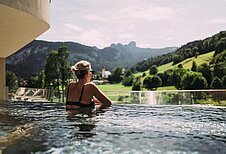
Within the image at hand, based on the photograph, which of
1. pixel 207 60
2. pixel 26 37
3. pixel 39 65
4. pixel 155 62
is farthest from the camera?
pixel 155 62

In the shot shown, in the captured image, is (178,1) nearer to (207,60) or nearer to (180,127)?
(207,60)

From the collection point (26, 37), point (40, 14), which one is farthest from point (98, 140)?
point (26, 37)

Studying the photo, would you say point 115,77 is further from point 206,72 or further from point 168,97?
point 168,97

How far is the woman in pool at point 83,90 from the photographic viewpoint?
6.23 meters

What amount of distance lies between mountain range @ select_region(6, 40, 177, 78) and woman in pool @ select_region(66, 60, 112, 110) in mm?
36263

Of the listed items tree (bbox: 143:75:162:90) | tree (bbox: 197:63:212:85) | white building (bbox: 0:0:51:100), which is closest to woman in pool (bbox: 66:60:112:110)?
white building (bbox: 0:0:51:100)

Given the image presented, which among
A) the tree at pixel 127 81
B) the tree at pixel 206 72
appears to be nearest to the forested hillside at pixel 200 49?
the tree at pixel 127 81

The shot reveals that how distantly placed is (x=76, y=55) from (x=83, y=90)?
248 feet

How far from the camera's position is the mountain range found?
62088 millimetres

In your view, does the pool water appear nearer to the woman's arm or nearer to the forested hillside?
the woman's arm

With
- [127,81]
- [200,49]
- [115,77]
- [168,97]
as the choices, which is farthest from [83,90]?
[200,49]

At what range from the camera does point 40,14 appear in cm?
1112

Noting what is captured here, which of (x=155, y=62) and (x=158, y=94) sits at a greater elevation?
(x=155, y=62)

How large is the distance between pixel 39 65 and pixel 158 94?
202ft
